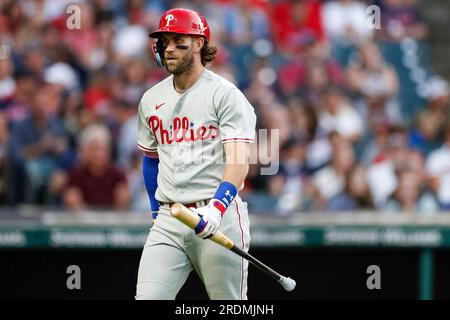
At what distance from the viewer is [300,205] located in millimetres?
9320

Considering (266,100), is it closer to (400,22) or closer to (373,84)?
(373,84)

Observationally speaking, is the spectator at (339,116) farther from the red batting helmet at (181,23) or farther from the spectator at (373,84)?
the red batting helmet at (181,23)

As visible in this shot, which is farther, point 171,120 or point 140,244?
point 140,244

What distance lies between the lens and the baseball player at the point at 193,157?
5461 mm

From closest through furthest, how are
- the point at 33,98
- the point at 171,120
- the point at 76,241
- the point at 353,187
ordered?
the point at 171,120, the point at 76,241, the point at 353,187, the point at 33,98

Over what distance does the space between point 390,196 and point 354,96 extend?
1.88 m

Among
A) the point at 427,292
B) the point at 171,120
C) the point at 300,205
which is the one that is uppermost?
the point at 171,120

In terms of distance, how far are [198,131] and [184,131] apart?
0.26ft

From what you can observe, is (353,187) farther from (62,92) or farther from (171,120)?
(171,120)

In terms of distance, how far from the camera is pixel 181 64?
5527mm

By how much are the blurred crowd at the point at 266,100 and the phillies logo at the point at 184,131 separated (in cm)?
321

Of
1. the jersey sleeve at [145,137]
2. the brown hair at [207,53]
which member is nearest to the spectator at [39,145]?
the jersey sleeve at [145,137]

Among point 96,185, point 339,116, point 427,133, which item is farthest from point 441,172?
point 96,185
